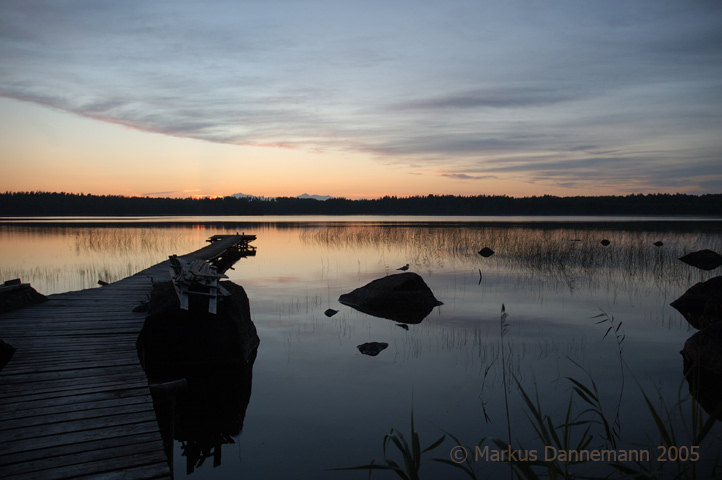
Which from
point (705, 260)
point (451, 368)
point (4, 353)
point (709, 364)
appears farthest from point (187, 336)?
point (705, 260)

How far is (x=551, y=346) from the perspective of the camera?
32.1 ft

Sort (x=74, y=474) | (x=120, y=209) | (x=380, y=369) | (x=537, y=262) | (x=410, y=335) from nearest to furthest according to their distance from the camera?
(x=74, y=474) < (x=380, y=369) < (x=410, y=335) < (x=537, y=262) < (x=120, y=209)

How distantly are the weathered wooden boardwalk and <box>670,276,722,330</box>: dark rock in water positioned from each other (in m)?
12.3

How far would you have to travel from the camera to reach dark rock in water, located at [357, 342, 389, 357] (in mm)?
9688

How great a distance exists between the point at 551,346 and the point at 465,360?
2.04 metres

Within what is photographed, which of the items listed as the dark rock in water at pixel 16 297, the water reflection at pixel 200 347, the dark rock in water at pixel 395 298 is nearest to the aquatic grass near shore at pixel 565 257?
the dark rock in water at pixel 395 298

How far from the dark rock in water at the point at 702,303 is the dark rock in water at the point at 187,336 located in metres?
10.8

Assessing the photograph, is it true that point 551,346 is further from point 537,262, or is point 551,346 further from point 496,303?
point 537,262

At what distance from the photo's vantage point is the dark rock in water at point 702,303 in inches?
454

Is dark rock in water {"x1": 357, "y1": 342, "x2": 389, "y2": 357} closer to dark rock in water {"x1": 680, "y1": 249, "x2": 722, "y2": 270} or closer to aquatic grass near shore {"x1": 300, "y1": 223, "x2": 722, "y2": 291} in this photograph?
aquatic grass near shore {"x1": 300, "y1": 223, "x2": 722, "y2": 291}

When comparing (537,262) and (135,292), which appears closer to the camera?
(135,292)

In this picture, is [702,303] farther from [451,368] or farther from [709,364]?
[451,368]

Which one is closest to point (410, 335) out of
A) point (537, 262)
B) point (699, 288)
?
point (699, 288)

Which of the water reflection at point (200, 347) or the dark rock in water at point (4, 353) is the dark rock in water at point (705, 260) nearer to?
the water reflection at point (200, 347)
